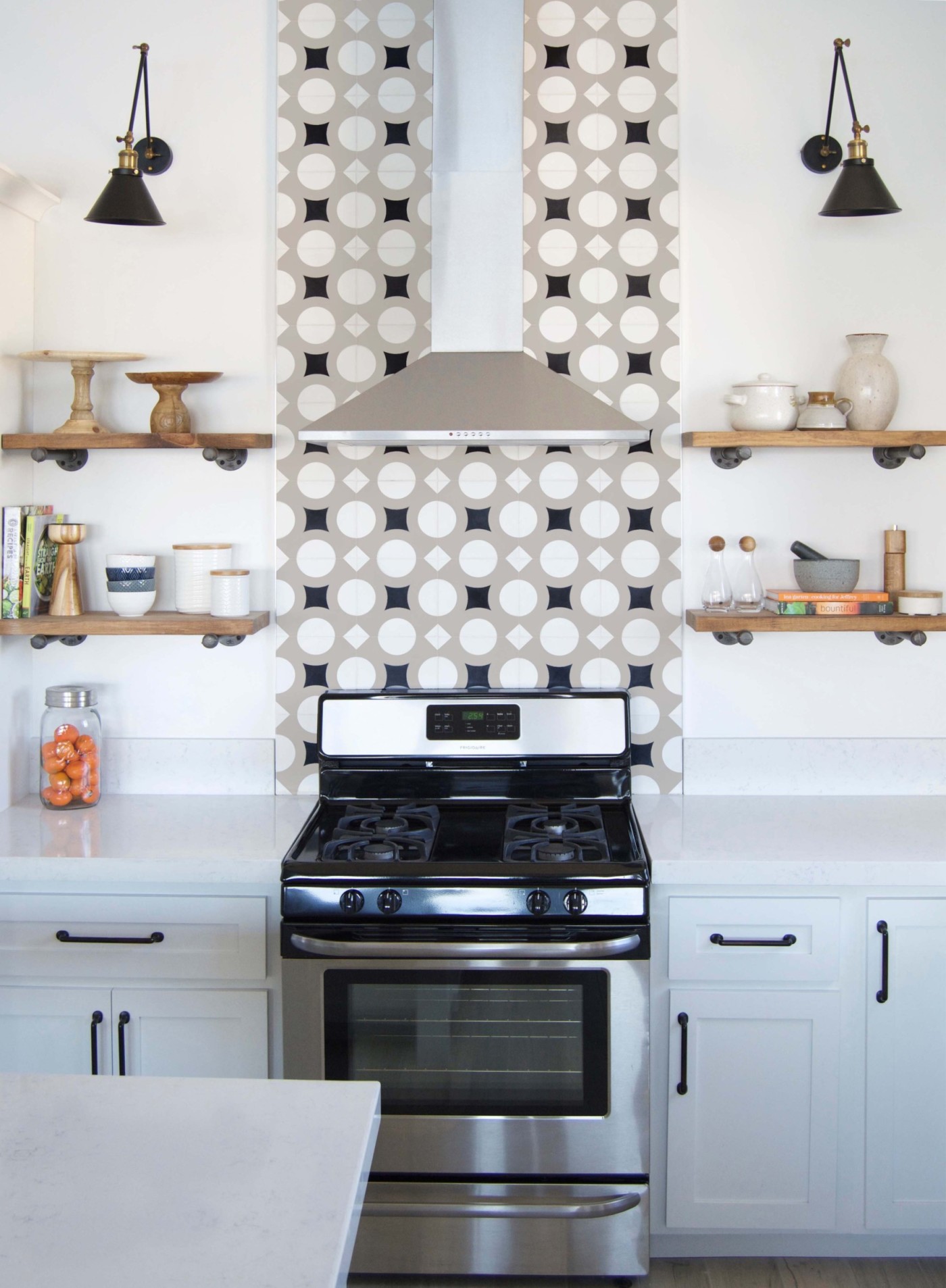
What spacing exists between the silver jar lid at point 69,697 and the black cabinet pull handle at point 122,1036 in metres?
0.77

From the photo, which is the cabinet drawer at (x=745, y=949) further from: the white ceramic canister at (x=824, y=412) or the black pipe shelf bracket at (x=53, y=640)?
the black pipe shelf bracket at (x=53, y=640)

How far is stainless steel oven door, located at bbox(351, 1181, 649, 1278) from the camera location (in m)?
2.34

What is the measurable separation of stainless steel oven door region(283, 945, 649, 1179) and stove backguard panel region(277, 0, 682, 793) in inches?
30.9

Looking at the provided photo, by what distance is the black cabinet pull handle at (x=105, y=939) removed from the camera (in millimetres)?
2443

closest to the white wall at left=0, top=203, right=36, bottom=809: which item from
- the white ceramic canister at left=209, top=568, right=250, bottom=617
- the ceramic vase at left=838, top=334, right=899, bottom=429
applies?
the white ceramic canister at left=209, top=568, right=250, bottom=617

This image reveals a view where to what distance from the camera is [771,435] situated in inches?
109

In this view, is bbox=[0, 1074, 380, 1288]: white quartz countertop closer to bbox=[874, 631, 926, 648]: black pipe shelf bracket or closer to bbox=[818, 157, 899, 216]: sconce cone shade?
bbox=[874, 631, 926, 648]: black pipe shelf bracket

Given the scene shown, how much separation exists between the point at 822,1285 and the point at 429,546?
6.18 feet

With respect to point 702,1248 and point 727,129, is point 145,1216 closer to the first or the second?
point 702,1248

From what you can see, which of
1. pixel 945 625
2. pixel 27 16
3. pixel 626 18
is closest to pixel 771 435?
pixel 945 625

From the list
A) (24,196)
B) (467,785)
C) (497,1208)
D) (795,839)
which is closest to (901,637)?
(795,839)

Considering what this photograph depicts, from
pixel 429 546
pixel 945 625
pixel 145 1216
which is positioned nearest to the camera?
pixel 145 1216

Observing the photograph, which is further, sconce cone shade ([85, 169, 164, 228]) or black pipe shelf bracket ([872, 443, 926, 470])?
black pipe shelf bracket ([872, 443, 926, 470])

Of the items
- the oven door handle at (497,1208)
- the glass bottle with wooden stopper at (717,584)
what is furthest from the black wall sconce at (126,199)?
the oven door handle at (497,1208)
